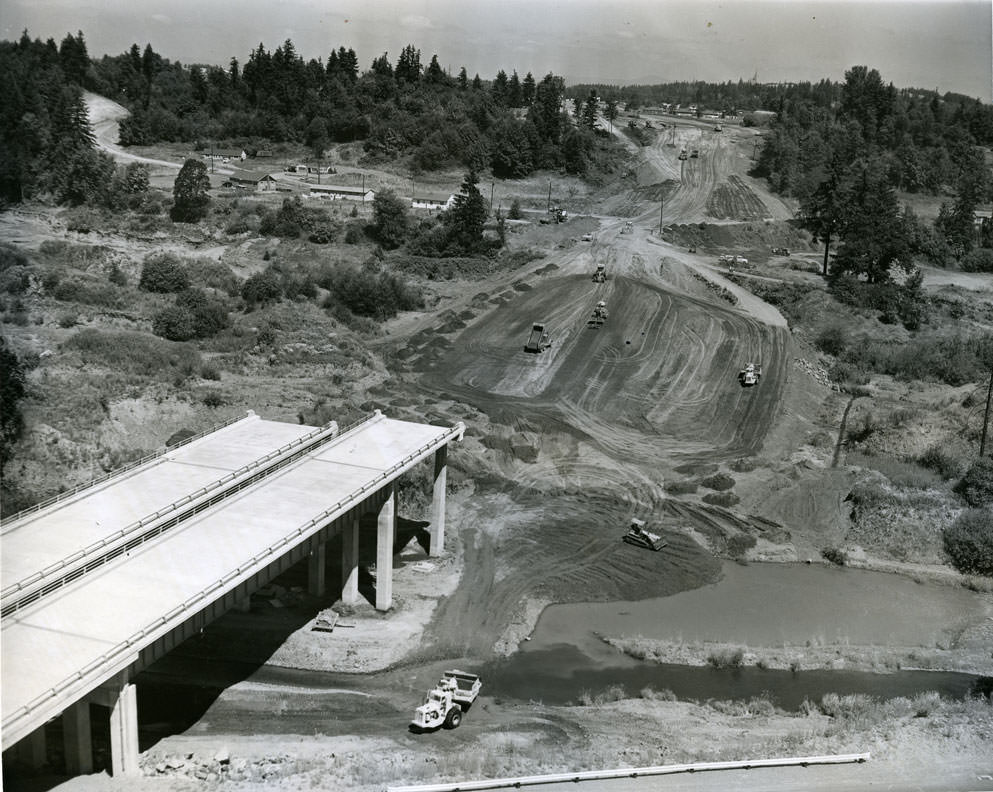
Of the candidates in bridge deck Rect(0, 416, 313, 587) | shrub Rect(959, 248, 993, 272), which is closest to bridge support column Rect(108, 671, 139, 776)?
bridge deck Rect(0, 416, 313, 587)

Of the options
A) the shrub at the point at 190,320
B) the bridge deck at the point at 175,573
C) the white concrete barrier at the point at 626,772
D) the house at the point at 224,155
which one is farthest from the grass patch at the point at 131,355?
the house at the point at 224,155

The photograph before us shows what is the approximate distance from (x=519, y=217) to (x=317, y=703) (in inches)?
3463

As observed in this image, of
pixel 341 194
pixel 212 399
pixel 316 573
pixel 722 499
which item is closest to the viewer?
pixel 316 573

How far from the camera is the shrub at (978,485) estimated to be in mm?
55531

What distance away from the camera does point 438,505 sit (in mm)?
48094

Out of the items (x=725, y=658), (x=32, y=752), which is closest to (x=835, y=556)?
(x=725, y=658)

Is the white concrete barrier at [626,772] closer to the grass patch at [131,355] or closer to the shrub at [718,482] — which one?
the shrub at [718,482]

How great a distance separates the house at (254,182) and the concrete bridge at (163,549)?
76215mm

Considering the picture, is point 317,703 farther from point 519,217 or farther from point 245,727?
point 519,217

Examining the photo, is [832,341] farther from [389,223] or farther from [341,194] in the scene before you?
[341,194]

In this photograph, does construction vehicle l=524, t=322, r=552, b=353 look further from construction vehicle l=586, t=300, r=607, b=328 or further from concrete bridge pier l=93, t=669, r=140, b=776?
concrete bridge pier l=93, t=669, r=140, b=776

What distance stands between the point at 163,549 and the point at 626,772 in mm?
16590

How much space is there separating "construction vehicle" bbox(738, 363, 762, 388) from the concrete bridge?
32.2 meters

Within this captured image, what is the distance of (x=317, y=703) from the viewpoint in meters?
34.8
